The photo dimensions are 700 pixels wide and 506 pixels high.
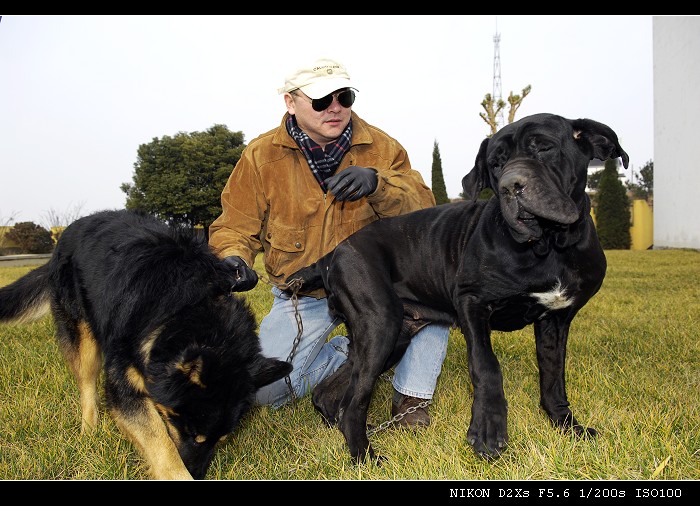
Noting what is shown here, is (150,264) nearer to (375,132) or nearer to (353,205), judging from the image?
(353,205)

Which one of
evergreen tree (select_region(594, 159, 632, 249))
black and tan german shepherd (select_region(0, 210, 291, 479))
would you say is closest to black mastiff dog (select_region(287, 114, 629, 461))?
black and tan german shepherd (select_region(0, 210, 291, 479))

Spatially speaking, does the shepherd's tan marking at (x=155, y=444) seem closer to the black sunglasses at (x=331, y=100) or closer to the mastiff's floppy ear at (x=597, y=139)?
the black sunglasses at (x=331, y=100)

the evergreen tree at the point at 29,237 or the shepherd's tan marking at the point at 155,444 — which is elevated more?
the shepherd's tan marking at the point at 155,444

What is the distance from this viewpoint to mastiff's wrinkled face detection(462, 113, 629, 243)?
2680 mm

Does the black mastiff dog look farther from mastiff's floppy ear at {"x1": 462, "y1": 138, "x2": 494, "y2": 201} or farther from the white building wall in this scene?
the white building wall

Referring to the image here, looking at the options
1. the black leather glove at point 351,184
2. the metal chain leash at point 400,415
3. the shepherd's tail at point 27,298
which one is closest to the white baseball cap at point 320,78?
the black leather glove at point 351,184

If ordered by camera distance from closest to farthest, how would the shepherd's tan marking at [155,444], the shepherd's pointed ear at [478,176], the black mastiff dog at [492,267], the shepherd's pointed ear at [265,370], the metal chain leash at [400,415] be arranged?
the black mastiff dog at [492,267], the shepherd's tan marking at [155,444], the shepherd's pointed ear at [265,370], the shepherd's pointed ear at [478,176], the metal chain leash at [400,415]

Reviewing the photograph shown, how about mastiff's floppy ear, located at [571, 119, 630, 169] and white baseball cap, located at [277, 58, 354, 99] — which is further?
white baseball cap, located at [277, 58, 354, 99]

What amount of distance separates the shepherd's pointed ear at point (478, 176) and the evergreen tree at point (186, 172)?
64.5 ft

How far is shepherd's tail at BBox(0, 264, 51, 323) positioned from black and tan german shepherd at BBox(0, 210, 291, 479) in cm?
120

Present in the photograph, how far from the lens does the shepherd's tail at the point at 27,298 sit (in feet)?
14.3

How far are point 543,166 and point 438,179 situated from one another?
74.9ft
